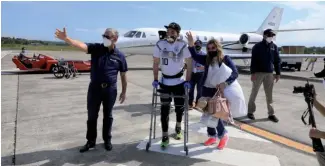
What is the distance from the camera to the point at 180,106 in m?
5.34

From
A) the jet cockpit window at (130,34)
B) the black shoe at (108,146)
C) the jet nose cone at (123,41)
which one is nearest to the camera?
the black shoe at (108,146)

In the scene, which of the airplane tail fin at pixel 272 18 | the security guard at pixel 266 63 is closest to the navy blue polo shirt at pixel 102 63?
the security guard at pixel 266 63

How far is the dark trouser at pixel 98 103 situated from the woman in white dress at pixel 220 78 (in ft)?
5.37

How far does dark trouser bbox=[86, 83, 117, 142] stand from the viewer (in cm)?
489

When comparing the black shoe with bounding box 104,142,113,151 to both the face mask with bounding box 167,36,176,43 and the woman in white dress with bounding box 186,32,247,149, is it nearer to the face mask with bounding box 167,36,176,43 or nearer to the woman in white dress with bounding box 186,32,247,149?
the woman in white dress with bounding box 186,32,247,149

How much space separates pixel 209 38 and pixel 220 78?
1748 centimetres

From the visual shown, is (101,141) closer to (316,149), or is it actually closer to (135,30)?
(316,149)

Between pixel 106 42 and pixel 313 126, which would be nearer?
pixel 313 126

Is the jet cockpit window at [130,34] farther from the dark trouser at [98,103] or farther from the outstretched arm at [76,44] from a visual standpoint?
the outstretched arm at [76,44]

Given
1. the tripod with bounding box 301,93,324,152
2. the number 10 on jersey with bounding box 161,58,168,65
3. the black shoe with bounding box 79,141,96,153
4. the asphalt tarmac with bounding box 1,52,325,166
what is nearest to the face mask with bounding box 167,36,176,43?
the number 10 on jersey with bounding box 161,58,168,65

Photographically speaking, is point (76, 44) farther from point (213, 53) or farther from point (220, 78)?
point (220, 78)

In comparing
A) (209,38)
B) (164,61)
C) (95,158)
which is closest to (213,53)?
(164,61)

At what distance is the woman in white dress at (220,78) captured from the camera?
498 cm

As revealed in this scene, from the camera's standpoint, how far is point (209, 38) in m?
22.0
